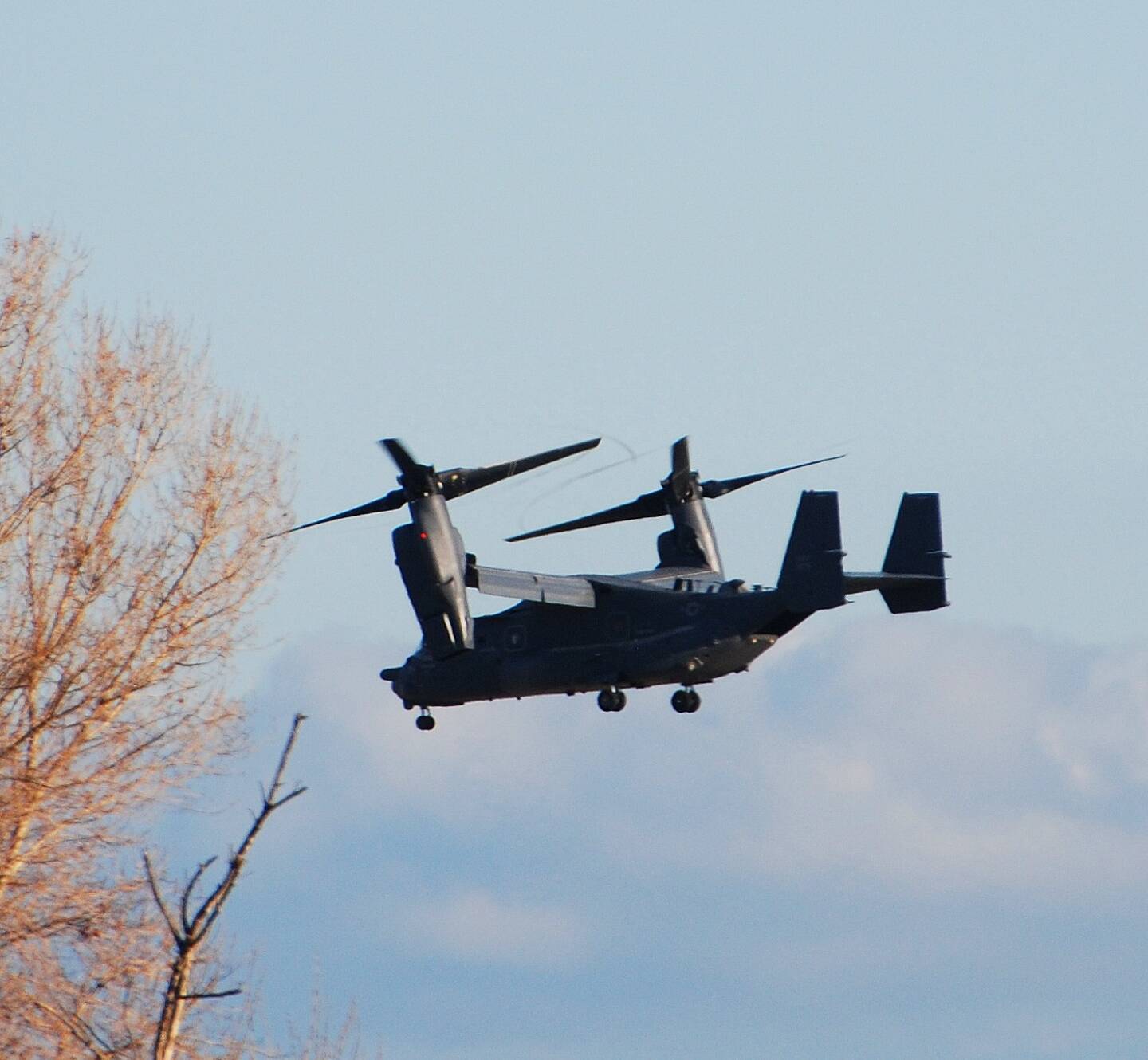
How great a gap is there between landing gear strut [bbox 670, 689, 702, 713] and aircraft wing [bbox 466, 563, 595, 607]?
2.58m

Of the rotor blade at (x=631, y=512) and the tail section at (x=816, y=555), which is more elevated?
the rotor blade at (x=631, y=512)

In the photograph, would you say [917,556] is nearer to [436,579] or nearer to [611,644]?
[611,644]

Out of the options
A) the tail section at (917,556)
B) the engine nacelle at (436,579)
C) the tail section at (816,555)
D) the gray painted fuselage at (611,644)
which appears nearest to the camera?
the tail section at (816,555)

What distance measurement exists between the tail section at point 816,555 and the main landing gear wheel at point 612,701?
489 cm

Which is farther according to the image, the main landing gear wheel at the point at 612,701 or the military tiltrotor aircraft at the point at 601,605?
the main landing gear wheel at the point at 612,701

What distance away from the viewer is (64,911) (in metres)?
31.8

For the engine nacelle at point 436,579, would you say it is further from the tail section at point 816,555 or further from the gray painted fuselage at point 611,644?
the tail section at point 816,555

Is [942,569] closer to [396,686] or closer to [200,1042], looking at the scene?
[396,686]

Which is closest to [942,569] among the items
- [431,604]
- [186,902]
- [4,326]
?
[431,604]

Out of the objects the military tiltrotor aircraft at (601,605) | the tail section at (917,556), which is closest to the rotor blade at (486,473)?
the military tiltrotor aircraft at (601,605)

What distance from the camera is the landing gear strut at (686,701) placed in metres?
42.2

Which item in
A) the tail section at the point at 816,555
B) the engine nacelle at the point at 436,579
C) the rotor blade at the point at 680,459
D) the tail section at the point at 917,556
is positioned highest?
the rotor blade at the point at 680,459

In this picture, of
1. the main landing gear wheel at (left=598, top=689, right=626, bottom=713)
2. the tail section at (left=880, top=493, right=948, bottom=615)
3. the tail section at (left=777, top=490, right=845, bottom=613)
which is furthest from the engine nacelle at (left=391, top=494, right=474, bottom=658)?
the tail section at (left=880, top=493, right=948, bottom=615)

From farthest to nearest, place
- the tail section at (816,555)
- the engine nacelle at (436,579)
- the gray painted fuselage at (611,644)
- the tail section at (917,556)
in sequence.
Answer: the tail section at (917,556)
the gray painted fuselage at (611,644)
the engine nacelle at (436,579)
the tail section at (816,555)
